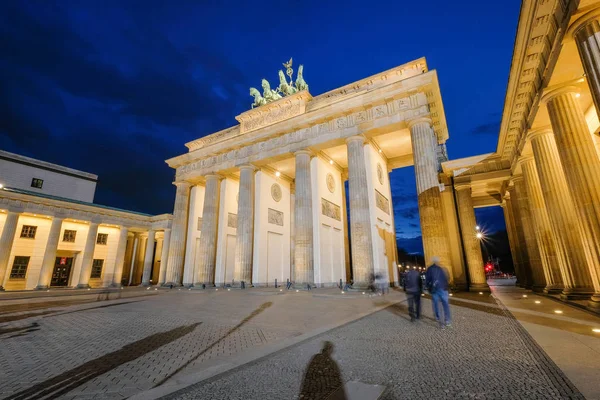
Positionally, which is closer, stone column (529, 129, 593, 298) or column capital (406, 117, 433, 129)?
stone column (529, 129, 593, 298)

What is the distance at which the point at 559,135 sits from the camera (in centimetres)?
848

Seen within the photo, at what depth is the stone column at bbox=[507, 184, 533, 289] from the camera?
16859mm

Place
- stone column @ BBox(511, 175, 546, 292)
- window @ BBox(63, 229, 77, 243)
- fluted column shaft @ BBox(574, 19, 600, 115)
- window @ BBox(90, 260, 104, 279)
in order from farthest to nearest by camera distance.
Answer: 1. window @ BBox(90, 260, 104, 279)
2. window @ BBox(63, 229, 77, 243)
3. stone column @ BBox(511, 175, 546, 292)
4. fluted column shaft @ BBox(574, 19, 600, 115)

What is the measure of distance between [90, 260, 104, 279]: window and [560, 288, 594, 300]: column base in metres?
40.6

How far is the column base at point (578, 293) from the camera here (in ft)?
30.3

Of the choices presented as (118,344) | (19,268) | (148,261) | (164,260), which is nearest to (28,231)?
(19,268)

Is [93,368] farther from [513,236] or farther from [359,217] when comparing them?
[513,236]

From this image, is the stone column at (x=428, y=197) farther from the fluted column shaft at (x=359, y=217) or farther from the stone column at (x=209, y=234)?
the stone column at (x=209, y=234)

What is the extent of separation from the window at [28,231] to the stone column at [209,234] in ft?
63.9

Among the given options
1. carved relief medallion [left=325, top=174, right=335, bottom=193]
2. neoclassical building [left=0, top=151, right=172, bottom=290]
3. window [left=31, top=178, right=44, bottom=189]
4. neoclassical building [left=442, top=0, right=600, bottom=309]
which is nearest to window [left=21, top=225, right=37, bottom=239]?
neoclassical building [left=0, top=151, right=172, bottom=290]

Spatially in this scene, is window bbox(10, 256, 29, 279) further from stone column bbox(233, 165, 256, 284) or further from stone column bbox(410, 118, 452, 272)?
stone column bbox(410, 118, 452, 272)

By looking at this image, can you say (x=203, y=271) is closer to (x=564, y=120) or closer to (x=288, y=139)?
(x=288, y=139)

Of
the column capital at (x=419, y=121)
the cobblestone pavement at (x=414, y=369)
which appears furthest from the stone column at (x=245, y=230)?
the cobblestone pavement at (x=414, y=369)

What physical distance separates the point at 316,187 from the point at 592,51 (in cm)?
1530
